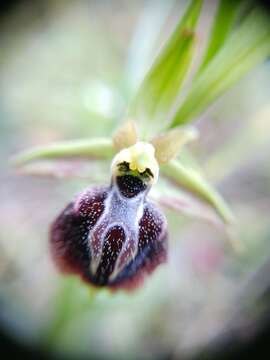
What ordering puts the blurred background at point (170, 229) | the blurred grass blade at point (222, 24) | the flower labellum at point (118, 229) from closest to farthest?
the flower labellum at point (118, 229) < the blurred grass blade at point (222, 24) < the blurred background at point (170, 229)

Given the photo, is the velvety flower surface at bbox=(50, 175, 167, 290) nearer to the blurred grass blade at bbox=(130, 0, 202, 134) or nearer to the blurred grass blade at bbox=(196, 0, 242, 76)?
the blurred grass blade at bbox=(130, 0, 202, 134)

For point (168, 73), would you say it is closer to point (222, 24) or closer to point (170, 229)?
point (222, 24)

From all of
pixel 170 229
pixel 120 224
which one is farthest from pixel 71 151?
pixel 170 229

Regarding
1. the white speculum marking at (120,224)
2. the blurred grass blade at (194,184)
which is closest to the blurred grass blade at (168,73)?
the blurred grass blade at (194,184)

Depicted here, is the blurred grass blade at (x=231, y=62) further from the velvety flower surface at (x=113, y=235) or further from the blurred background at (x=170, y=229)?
the blurred background at (x=170, y=229)

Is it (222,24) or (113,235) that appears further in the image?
(222,24)

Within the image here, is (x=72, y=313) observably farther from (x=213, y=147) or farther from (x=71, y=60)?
(x=71, y=60)
